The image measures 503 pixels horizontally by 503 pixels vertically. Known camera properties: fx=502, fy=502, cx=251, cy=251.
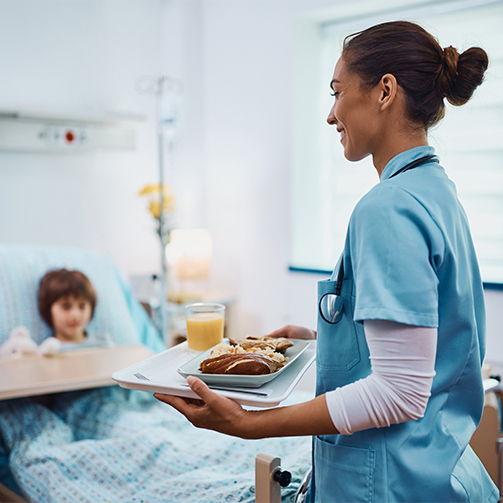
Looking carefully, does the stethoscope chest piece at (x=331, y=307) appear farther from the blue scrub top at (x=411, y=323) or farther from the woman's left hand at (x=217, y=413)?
the woman's left hand at (x=217, y=413)

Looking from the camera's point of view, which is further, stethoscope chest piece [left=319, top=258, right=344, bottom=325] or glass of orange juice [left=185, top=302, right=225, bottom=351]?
glass of orange juice [left=185, top=302, right=225, bottom=351]

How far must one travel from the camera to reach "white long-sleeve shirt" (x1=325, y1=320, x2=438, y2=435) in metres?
0.64

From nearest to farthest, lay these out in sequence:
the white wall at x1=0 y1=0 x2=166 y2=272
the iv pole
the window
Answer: the window
the iv pole
the white wall at x1=0 y1=0 x2=166 y2=272

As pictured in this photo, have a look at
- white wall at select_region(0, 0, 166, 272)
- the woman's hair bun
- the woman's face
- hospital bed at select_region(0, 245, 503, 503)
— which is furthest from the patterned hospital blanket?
white wall at select_region(0, 0, 166, 272)

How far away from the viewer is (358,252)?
683 millimetres

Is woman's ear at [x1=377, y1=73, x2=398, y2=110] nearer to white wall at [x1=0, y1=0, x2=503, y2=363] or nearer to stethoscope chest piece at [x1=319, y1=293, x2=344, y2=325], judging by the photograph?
stethoscope chest piece at [x1=319, y1=293, x2=344, y2=325]

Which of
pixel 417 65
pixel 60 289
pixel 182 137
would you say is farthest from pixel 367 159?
pixel 417 65

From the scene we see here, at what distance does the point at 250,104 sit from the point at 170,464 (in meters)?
2.37

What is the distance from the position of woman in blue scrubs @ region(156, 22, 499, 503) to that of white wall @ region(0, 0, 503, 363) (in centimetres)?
209

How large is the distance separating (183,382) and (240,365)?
0.11m

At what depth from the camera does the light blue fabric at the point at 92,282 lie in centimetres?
209

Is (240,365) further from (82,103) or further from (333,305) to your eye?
(82,103)

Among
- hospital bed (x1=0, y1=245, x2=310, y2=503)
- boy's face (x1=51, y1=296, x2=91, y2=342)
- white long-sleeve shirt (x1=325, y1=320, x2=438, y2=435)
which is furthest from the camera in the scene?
boy's face (x1=51, y1=296, x2=91, y2=342)

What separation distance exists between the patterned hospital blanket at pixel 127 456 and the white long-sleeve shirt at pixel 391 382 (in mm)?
490
